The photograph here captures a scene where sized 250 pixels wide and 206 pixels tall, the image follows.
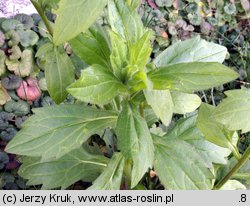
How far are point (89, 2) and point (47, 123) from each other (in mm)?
435

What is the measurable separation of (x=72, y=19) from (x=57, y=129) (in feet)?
1.38

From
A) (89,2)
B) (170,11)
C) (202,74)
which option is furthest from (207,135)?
(170,11)

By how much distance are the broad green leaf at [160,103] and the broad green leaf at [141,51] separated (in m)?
0.08

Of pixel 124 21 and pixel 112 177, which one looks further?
pixel 112 177

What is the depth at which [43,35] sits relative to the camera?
2174 mm

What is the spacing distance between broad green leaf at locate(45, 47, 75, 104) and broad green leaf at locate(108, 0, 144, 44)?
0.25m

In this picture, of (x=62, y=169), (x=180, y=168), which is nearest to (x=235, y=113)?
(x=180, y=168)

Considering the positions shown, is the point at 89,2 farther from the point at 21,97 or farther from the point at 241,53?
the point at 241,53

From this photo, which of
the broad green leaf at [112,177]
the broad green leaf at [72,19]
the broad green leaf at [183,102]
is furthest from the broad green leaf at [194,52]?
the broad green leaf at [72,19]

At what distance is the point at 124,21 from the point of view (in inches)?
53.4

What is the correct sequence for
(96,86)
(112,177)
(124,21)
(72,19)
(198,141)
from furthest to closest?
1. (198,141)
2. (112,177)
3. (124,21)
4. (96,86)
5. (72,19)

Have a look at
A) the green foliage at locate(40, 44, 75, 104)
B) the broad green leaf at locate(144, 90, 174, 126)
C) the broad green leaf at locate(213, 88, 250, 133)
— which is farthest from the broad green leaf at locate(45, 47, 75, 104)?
the broad green leaf at locate(213, 88, 250, 133)

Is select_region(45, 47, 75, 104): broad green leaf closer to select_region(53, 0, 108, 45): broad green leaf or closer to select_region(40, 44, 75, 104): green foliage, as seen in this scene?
select_region(40, 44, 75, 104): green foliage

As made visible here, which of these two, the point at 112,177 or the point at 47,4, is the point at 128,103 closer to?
the point at 112,177
